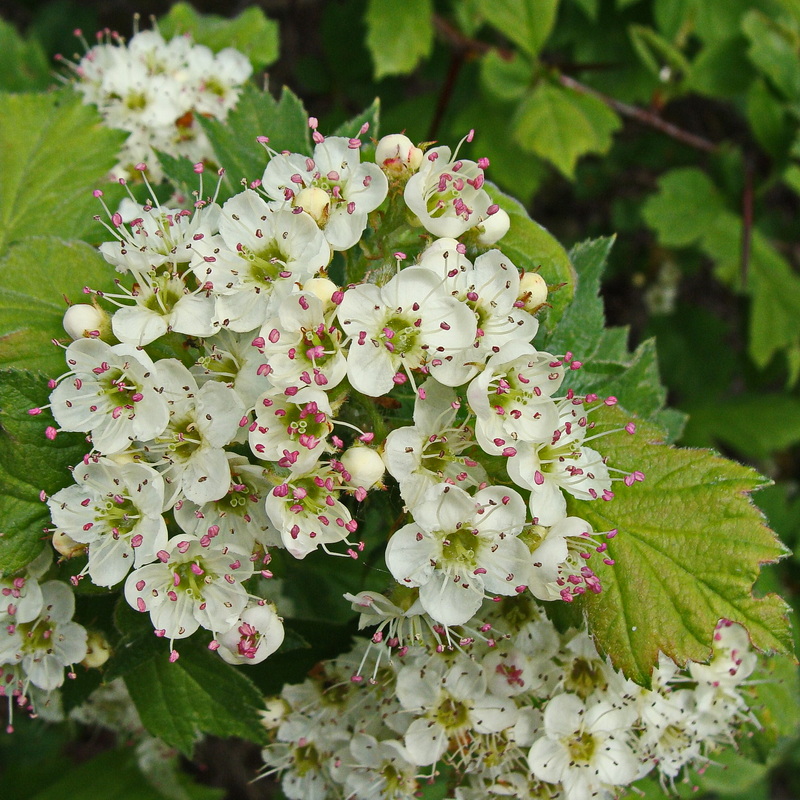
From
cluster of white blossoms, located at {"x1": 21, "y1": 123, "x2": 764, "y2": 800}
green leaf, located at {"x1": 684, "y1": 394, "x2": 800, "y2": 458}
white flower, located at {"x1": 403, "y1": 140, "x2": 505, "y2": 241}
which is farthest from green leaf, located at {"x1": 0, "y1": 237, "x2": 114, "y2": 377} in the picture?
green leaf, located at {"x1": 684, "y1": 394, "x2": 800, "y2": 458}

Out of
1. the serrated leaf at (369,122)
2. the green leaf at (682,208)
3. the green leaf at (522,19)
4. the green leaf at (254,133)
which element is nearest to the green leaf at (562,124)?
the green leaf at (522,19)

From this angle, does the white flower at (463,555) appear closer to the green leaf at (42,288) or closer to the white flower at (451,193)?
the white flower at (451,193)

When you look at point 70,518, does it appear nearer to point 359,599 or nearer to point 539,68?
point 359,599

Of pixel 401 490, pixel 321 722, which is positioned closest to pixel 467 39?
pixel 401 490

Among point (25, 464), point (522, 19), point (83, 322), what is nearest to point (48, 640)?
point (25, 464)

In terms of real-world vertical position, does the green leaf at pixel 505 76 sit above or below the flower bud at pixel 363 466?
above

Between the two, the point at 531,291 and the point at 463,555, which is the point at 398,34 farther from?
the point at 463,555
